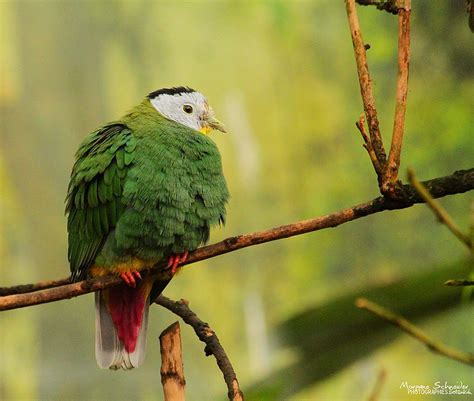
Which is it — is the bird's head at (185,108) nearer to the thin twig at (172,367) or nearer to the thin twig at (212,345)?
the thin twig at (212,345)

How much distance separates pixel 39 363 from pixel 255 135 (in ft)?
3.54

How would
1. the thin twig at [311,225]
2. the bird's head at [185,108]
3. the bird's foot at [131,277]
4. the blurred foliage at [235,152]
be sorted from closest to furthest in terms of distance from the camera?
the thin twig at [311,225] < the bird's foot at [131,277] < the bird's head at [185,108] < the blurred foliage at [235,152]

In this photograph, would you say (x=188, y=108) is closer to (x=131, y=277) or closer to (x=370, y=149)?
(x=131, y=277)

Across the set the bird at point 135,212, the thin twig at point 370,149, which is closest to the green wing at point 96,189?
the bird at point 135,212

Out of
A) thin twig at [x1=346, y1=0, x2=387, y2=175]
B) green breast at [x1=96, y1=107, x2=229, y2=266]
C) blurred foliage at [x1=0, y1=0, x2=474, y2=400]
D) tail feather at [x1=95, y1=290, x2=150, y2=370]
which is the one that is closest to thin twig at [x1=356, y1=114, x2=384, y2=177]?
thin twig at [x1=346, y1=0, x2=387, y2=175]

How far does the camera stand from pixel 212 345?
3.09 ft

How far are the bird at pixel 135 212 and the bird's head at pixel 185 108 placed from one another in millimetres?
95

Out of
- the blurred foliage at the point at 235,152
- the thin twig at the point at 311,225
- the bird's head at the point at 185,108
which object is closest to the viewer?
the thin twig at the point at 311,225

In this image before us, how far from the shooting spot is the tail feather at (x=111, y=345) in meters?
1.32

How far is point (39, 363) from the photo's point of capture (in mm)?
2494

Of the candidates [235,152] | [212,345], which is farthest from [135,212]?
[235,152]

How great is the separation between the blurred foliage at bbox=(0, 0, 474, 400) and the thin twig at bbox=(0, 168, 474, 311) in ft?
4.96

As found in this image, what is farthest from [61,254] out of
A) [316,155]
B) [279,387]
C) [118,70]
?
[279,387]

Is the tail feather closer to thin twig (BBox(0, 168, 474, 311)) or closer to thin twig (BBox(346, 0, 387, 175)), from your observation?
thin twig (BBox(0, 168, 474, 311))
